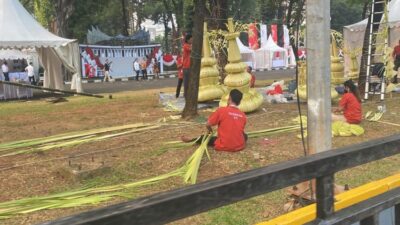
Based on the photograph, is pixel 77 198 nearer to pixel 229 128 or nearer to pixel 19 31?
pixel 229 128

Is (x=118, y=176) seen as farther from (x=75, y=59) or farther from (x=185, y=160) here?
(x=75, y=59)

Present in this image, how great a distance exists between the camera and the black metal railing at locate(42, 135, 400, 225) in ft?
6.60

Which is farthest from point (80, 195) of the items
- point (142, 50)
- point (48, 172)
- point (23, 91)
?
point (142, 50)

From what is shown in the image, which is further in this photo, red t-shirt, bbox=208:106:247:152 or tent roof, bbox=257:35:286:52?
tent roof, bbox=257:35:286:52

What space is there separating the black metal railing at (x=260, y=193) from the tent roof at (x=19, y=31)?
61.5 ft

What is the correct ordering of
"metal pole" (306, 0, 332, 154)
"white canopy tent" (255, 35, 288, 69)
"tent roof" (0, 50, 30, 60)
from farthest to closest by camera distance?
"white canopy tent" (255, 35, 288, 69) → "tent roof" (0, 50, 30, 60) → "metal pole" (306, 0, 332, 154)

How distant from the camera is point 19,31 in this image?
20500 mm

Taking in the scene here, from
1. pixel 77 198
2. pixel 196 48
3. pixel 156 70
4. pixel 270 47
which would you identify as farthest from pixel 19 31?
pixel 270 47

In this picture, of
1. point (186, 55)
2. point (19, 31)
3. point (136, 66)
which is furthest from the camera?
point (136, 66)

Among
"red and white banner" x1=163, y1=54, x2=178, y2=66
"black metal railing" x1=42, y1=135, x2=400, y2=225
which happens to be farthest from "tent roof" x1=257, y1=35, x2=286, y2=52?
"black metal railing" x1=42, y1=135, x2=400, y2=225

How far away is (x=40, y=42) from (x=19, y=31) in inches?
35.1

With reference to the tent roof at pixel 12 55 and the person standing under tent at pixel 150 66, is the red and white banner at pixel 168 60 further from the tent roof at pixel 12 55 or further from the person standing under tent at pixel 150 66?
the tent roof at pixel 12 55

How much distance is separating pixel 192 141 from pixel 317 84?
13.0 ft

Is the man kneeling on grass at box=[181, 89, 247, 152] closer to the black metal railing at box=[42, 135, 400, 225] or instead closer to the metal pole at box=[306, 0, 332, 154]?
the metal pole at box=[306, 0, 332, 154]
